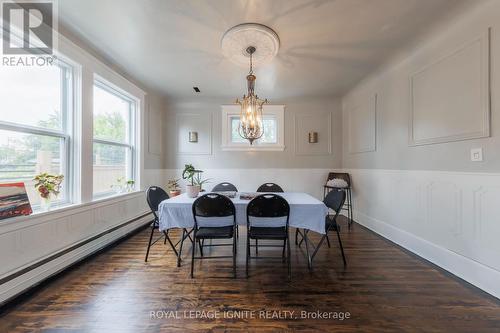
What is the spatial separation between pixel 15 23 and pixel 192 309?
9.32 feet

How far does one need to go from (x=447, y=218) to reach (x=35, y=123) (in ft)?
14.2

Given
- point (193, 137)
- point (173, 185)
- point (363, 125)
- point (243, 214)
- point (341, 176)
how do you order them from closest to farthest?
point (243, 214), point (363, 125), point (341, 176), point (173, 185), point (193, 137)

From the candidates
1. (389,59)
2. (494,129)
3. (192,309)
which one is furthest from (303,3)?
(192,309)

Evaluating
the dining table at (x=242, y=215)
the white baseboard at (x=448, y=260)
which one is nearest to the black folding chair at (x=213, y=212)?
the dining table at (x=242, y=215)

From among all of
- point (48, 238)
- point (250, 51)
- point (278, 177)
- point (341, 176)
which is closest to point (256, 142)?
point (278, 177)

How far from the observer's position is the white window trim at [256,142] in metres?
4.66


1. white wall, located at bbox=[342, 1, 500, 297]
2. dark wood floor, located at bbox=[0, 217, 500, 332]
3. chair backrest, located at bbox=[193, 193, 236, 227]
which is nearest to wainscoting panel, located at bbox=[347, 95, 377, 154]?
white wall, located at bbox=[342, 1, 500, 297]

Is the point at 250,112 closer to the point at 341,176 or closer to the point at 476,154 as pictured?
the point at 476,154

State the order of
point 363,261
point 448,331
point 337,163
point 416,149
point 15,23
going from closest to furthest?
point 448,331 < point 15,23 < point 363,261 < point 416,149 < point 337,163

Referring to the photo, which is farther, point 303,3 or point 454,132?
point 454,132

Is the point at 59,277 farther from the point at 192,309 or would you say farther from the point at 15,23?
the point at 15,23

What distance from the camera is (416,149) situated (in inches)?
105

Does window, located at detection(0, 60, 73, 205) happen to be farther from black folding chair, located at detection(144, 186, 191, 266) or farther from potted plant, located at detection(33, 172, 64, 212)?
black folding chair, located at detection(144, 186, 191, 266)

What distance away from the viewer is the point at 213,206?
6.95 feet
